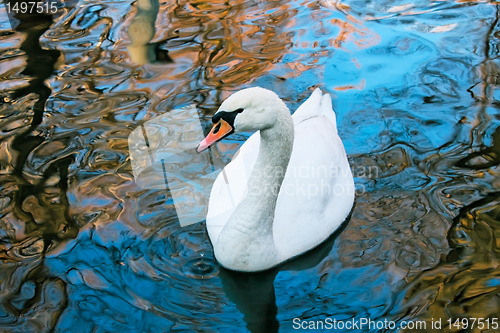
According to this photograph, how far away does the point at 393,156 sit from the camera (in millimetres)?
5785

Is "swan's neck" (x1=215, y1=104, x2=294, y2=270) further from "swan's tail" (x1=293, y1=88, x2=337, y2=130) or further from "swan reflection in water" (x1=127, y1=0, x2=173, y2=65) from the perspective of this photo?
"swan reflection in water" (x1=127, y1=0, x2=173, y2=65)

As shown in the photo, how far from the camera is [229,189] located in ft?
16.1

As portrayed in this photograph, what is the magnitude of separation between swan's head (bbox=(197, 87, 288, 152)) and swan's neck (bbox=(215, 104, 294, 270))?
0.25m

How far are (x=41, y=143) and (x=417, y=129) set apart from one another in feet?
14.4

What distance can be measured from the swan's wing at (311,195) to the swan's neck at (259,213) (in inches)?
8.9

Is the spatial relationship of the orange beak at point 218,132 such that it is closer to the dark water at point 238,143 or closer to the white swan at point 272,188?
the white swan at point 272,188

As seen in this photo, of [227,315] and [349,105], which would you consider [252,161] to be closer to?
[227,315]

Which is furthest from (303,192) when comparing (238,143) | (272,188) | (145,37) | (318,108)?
(145,37)

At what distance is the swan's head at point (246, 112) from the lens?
379 cm

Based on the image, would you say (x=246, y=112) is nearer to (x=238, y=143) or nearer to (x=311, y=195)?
(x=311, y=195)

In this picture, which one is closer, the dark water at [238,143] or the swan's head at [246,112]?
the swan's head at [246,112]

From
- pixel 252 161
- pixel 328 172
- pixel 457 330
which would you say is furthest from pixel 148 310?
pixel 457 330

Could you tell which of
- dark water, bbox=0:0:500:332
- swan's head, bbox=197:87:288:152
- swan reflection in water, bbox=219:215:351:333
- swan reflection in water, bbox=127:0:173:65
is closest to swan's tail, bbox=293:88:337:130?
dark water, bbox=0:0:500:332

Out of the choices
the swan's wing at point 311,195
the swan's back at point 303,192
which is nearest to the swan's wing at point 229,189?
the swan's back at point 303,192
